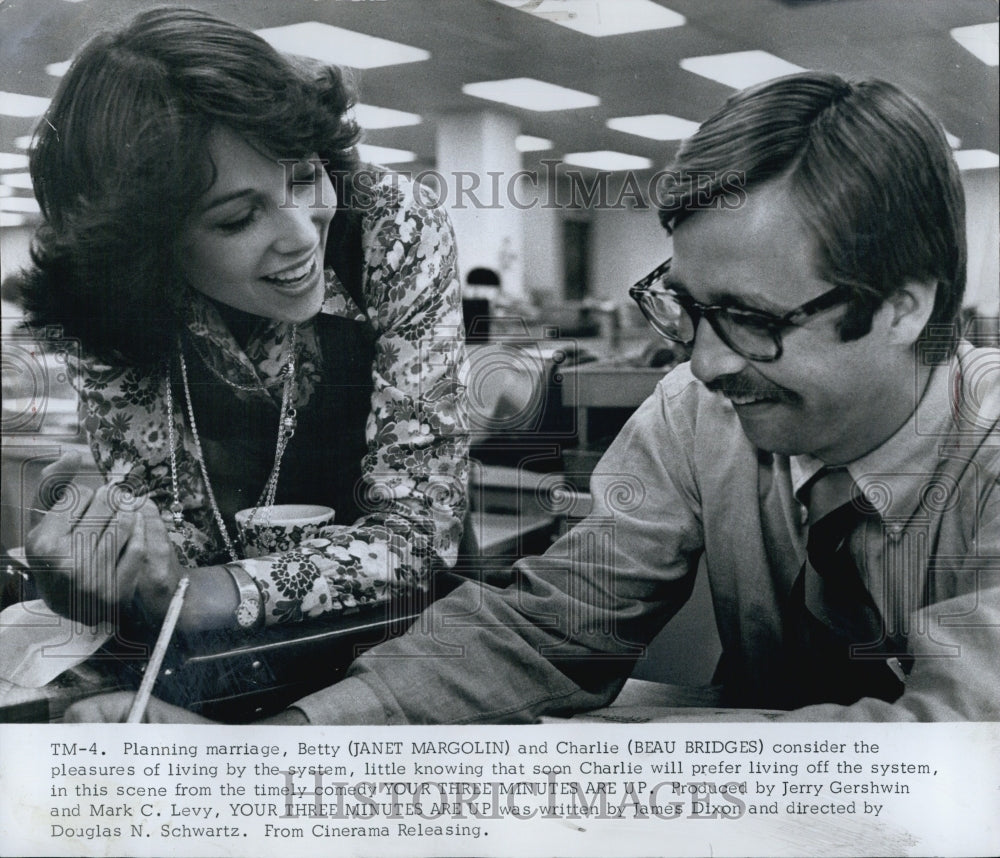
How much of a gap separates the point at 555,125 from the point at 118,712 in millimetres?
1723

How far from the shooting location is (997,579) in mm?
2217

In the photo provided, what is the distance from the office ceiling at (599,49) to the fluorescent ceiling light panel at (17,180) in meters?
0.20

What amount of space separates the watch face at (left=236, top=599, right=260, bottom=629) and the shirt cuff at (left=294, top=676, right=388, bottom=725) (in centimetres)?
22

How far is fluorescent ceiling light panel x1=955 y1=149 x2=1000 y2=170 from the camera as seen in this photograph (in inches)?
86.0

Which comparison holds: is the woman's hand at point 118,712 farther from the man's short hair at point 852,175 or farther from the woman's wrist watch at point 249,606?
the man's short hair at point 852,175

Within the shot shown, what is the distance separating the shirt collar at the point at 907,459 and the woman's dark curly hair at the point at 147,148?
132 centimetres

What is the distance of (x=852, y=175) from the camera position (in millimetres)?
A: 2094

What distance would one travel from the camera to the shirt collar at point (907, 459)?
2.23 m

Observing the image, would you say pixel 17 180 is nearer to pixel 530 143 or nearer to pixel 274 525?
pixel 274 525

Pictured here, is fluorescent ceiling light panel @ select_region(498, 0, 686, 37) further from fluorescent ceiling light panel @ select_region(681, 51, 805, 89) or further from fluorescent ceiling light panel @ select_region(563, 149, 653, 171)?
fluorescent ceiling light panel @ select_region(563, 149, 653, 171)

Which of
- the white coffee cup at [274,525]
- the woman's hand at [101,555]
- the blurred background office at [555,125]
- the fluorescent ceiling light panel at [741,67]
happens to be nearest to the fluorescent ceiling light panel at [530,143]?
the blurred background office at [555,125]

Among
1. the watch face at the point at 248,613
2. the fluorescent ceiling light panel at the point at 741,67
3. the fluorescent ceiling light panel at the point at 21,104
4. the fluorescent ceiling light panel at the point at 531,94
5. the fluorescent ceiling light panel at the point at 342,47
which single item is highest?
the fluorescent ceiling light panel at the point at 342,47

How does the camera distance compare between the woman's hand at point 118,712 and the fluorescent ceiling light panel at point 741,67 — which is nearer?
the fluorescent ceiling light panel at point 741,67

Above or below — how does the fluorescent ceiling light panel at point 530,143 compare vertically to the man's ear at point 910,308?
above
